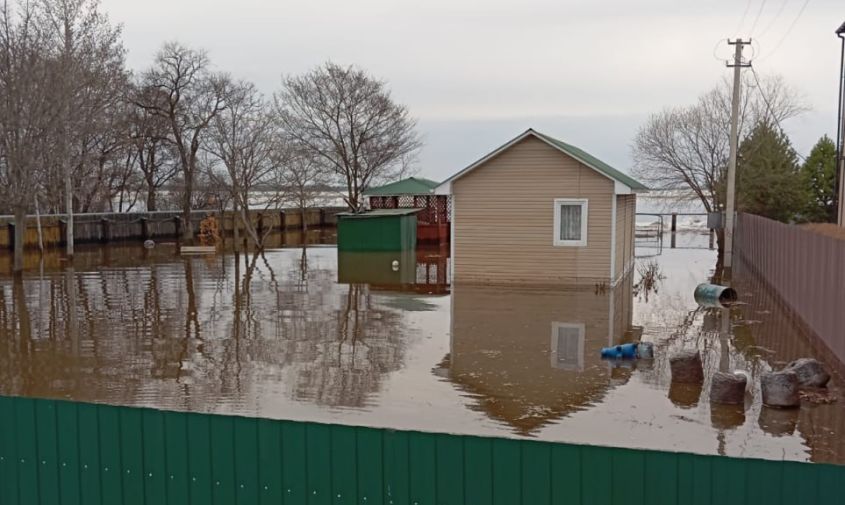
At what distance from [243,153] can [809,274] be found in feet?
98.6

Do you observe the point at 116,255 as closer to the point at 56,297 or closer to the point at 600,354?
the point at 56,297

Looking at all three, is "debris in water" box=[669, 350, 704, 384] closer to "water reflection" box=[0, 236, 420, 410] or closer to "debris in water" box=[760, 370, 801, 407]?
"debris in water" box=[760, 370, 801, 407]

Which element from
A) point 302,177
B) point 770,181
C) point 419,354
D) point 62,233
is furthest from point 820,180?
point 62,233

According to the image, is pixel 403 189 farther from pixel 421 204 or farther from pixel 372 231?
pixel 372 231

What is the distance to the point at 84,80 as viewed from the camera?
101ft

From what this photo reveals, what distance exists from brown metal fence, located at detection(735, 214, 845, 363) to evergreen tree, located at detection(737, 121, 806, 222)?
39.9 ft

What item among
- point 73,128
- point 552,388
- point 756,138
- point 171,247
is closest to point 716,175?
point 756,138

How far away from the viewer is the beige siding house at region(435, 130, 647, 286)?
22.5 meters

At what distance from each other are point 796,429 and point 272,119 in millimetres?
40881

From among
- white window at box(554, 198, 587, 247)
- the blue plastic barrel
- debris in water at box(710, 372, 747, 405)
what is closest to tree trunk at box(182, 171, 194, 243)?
white window at box(554, 198, 587, 247)

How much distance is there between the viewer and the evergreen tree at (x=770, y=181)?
119 feet

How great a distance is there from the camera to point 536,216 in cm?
2294

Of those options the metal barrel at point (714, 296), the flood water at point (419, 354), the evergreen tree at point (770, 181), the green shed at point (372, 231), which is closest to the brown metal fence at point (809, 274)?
the flood water at point (419, 354)

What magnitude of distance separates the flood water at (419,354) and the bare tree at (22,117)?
3163 mm
